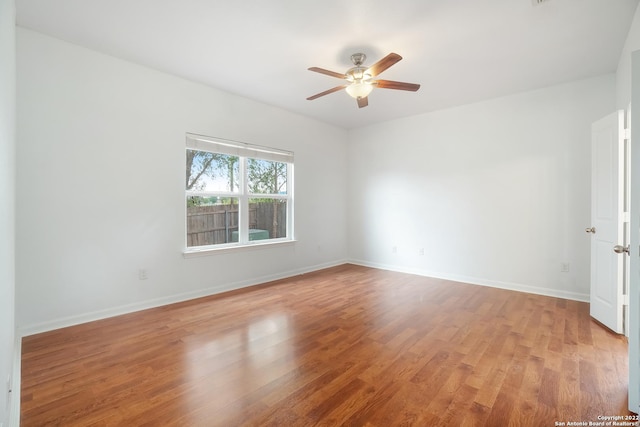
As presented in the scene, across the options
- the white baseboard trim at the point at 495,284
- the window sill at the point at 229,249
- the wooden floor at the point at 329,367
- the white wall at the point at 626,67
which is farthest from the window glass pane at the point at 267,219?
the white wall at the point at 626,67

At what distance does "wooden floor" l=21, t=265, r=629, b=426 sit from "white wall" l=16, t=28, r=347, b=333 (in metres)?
0.34

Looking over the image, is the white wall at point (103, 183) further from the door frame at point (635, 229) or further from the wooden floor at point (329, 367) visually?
the door frame at point (635, 229)

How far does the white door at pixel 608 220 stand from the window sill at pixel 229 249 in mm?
3854

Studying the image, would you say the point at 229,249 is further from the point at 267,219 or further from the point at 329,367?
the point at 329,367

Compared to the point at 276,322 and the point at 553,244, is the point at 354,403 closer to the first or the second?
the point at 276,322

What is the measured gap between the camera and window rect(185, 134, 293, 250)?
384 centimetres

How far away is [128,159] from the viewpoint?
126 inches

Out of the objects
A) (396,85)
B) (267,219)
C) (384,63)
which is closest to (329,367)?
(384,63)

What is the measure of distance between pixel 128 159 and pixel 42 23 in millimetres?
1292

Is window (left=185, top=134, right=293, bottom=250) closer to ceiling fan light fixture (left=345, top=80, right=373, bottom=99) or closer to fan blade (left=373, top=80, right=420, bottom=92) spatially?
ceiling fan light fixture (left=345, top=80, right=373, bottom=99)

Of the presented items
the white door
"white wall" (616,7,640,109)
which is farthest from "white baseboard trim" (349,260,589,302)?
"white wall" (616,7,640,109)

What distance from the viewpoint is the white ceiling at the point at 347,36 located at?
2.31 meters

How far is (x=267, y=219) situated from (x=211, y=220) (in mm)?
970

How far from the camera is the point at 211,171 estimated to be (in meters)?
3.99
